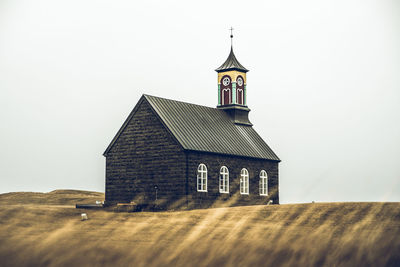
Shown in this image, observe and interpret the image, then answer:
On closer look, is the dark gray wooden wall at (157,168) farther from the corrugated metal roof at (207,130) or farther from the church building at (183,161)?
the corrugated metal roof at (207,130)

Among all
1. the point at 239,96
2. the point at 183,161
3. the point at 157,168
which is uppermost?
the point at 239,96

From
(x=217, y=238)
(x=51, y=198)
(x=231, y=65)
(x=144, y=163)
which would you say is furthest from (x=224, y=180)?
(x=51, y=198)

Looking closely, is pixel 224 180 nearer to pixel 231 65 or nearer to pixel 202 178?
pixel 202 178

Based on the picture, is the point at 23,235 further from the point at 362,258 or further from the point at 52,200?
the point at 52,200

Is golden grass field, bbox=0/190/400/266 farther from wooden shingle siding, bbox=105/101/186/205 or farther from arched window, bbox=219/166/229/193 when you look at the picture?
arched window, bbox=219/166/229/193

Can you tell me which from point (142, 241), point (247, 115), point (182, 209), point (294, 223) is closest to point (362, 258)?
A: point (294, 223)

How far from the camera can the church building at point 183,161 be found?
46.8 meters

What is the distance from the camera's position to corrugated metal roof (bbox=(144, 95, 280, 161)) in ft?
158

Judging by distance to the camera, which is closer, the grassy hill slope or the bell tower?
the bell tower

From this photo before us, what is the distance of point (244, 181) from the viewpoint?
52219 millimetres

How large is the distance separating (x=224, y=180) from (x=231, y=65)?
38.5 ft

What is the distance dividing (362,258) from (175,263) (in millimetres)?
8824

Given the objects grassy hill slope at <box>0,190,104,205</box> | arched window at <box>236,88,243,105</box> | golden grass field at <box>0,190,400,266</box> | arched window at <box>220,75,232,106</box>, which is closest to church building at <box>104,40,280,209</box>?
arched window at <box>220,75,232,106</box>

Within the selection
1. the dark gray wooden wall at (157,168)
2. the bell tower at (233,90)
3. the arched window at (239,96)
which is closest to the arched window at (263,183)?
the dark gray wooden wall at (157,168)
